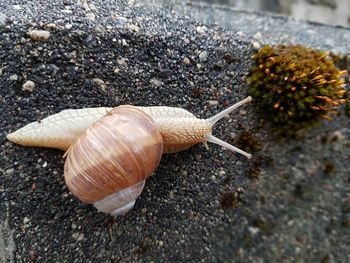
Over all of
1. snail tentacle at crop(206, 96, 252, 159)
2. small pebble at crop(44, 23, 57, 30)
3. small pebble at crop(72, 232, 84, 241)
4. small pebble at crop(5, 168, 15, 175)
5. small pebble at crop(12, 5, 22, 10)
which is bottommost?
small pebble at crop(72, 232, 84, 241)

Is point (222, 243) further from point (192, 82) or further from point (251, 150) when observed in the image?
point (192, 82)

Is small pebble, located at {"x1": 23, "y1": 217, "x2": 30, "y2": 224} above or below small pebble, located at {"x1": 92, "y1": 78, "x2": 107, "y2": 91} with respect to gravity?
below

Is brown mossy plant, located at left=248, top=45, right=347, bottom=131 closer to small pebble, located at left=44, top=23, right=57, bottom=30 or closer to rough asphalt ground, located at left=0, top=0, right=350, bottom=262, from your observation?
rough asphalt ground, located at left=0, top=0, right=350, bottom=262

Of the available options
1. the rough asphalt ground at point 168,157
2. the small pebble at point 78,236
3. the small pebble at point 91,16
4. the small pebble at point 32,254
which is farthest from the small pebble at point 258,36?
the small pebble at point 32,254

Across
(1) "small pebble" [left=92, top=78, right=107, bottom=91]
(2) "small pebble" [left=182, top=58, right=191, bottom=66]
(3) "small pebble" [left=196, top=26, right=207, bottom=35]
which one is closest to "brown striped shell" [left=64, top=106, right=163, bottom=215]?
(1) "small pebble" [left=92, top=78, right=107, bottom=91]

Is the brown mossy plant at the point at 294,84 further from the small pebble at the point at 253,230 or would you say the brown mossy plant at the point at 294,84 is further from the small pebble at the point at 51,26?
the small pebble at the point at 51,26

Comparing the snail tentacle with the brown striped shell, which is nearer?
the brown striped shell

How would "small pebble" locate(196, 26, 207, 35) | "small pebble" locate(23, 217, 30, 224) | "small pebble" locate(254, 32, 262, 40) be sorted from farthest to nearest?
1. "small pebble" locate(254, 32, 262, 40)
2. "small pebble" locate(196, 26, 207, 35)
3. "small pebble" locate(23, 217, 30, 224)
